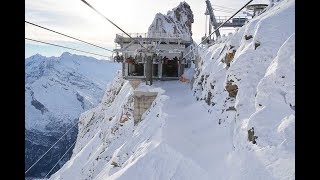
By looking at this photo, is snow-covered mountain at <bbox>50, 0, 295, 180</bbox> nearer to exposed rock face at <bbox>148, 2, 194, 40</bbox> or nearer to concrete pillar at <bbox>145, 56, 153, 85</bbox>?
concrete pillar at <bbox>145, 56, 153, 85</bbox>

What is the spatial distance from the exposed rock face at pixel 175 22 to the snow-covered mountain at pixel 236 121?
30.4 m

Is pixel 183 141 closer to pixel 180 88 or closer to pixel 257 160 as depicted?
pixel 257 160

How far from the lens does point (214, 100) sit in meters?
21.6

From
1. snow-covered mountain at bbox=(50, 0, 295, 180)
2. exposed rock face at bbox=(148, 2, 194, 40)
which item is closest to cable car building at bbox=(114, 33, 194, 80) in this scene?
snow-covered mountain at bbox=(50, 0, 295, 180)

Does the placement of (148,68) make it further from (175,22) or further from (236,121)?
(175,22)

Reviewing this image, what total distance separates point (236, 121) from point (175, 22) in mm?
50913

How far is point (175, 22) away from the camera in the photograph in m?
65.3

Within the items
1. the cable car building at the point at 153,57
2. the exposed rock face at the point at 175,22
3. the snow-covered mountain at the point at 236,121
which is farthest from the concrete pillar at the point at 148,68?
the exposed rock face at the point at 175,22

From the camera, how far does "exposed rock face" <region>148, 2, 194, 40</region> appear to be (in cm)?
5938

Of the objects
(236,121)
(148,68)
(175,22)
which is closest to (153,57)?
(148,68)
